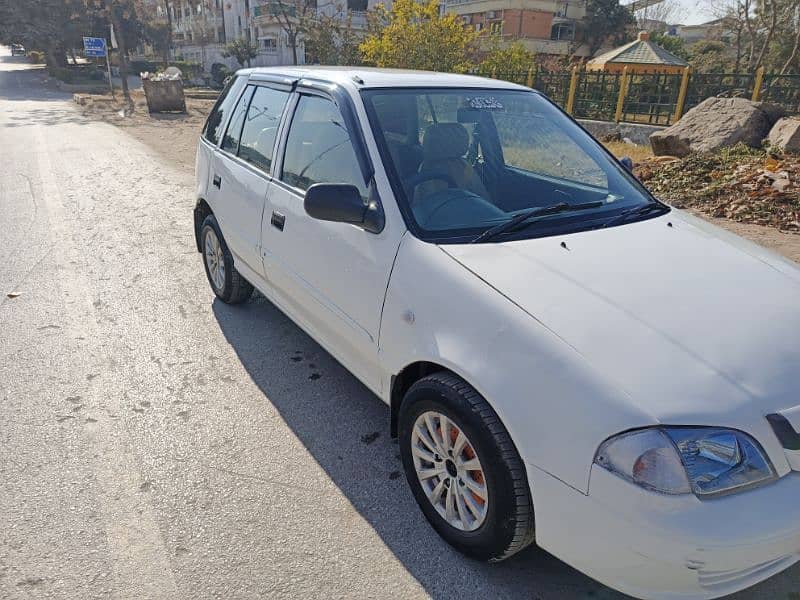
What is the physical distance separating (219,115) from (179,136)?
1211cm

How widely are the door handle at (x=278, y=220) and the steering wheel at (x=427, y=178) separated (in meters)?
0.96

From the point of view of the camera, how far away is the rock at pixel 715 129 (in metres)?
10.2

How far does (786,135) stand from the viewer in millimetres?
9555

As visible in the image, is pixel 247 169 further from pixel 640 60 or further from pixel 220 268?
pixel 640 60

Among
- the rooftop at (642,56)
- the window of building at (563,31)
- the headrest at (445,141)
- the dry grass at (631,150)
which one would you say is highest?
the window of building at (563,31)

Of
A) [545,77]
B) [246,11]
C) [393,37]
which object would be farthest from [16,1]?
[545,77]

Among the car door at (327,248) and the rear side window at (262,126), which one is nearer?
the car door at (327,248)

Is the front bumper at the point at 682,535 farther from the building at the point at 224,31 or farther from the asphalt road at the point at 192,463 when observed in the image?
the building at the point at 224,31

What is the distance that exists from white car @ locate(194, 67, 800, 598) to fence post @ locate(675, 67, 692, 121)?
38.9 ft

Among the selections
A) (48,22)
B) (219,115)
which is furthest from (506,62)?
(48,22)

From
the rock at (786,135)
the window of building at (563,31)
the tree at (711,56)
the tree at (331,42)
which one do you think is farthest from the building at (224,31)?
the rock at (786,135)

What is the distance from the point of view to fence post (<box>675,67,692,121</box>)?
13.3 meters

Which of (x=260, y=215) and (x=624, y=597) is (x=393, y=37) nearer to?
(x=260, y=215)

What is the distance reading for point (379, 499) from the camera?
2.72 m
